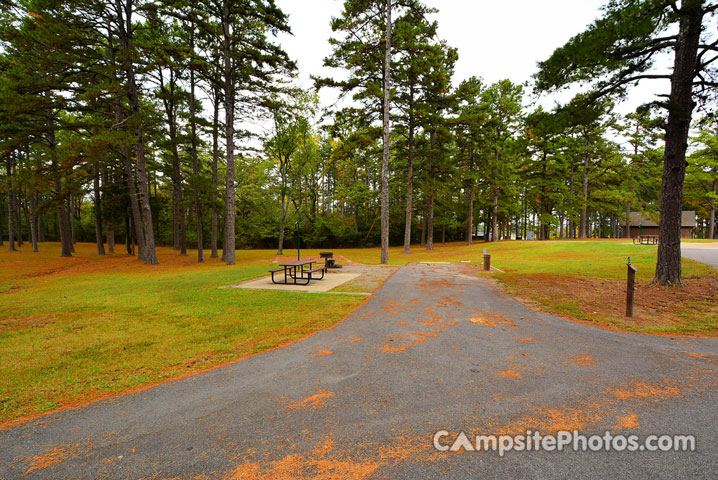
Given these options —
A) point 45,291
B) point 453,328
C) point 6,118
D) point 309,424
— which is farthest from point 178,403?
point 6,118

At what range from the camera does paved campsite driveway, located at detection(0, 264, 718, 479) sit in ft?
6.46

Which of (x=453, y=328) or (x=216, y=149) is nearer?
(x=453, y=328)

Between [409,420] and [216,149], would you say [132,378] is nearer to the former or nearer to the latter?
[409,420]

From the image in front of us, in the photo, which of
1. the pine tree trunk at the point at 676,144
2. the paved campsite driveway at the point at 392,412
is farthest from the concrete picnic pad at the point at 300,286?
the pine tree trunk at the point at 676,144

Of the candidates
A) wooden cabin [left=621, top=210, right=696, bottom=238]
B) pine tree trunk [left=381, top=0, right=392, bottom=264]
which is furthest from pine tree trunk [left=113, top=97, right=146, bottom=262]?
wooden cabin [left=621, top=210, right=696, bottom=238]

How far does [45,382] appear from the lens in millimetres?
3334

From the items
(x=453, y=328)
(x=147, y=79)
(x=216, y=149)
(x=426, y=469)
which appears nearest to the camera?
(x=426, y=469)

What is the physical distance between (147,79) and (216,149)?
5.20 metres

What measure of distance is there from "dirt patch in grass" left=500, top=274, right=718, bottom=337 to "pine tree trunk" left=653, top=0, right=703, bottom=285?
0.85m

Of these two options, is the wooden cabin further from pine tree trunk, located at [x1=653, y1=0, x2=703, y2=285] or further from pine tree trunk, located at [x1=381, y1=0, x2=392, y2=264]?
pine tree trunk, located at [x1=381, y1=0, x2=392, y2=264]

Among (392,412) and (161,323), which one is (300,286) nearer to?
(161,323)

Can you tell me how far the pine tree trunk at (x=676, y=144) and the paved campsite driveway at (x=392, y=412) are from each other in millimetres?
4669

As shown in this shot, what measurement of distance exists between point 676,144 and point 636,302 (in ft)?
14.7

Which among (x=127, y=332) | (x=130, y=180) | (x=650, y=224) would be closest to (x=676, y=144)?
(x=127, y=332)
